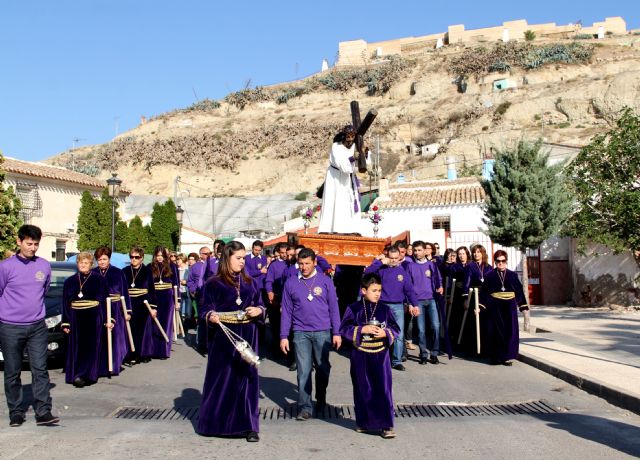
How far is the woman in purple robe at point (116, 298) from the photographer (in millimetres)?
9258

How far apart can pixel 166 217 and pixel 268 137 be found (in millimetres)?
Result: 47737

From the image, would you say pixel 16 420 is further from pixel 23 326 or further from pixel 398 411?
pixel 398 411

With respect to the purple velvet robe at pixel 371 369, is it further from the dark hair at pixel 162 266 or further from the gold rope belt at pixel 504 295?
the dark hair at pixel 162 266

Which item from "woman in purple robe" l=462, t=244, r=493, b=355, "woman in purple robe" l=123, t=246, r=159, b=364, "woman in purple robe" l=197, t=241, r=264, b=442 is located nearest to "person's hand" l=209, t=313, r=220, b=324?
"woman in purple robe" l=197, t=241, r=264, b=442

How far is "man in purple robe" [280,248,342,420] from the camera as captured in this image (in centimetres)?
685

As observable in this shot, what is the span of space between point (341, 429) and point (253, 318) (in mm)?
1371

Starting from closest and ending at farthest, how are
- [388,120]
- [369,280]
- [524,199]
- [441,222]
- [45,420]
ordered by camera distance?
[45,420] → [369,280] → [524,199] → [441,222] → [388,120]

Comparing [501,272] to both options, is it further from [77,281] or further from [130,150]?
[130,150]

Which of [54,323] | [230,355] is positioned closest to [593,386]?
[230,355]

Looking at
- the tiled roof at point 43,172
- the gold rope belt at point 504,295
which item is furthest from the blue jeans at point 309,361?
the tiled roof at point 43,172

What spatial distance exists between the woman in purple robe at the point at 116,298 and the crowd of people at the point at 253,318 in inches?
0.6

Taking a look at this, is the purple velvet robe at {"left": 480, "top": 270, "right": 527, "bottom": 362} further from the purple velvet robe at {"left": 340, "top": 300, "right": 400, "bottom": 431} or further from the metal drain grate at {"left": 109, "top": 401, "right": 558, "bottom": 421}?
the purple velvet robe at {"left": 340, "top": 300, "right": 400, "bottom": 431}

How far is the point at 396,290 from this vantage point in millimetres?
9656

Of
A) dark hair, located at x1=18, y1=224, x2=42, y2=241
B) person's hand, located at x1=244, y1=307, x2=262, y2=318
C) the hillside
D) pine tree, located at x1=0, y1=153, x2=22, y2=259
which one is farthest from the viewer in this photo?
the hillside
